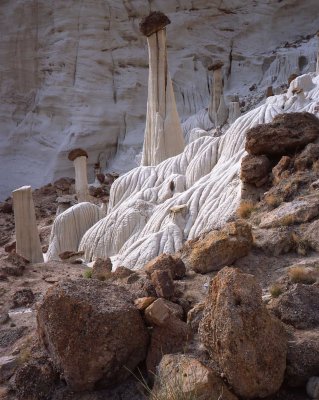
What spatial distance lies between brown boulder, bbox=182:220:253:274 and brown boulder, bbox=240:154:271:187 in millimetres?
2736

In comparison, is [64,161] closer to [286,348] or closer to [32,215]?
[32,215]

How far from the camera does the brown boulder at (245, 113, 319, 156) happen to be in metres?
8.28

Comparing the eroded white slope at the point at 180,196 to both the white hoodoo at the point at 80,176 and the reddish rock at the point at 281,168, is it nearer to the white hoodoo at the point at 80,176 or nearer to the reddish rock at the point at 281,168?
the reddish rock at the point at 281,168

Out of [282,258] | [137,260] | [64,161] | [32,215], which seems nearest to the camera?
[282,258]

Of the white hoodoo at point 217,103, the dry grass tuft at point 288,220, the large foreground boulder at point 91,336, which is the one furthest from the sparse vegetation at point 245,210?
the white hoodoo at point 217,103

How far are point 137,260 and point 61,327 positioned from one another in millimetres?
5030

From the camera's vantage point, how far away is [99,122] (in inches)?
1249

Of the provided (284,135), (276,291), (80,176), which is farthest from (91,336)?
(80,176)

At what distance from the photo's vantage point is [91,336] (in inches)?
161

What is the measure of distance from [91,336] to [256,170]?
16.7 feet

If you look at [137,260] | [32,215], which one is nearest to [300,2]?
[32,215]

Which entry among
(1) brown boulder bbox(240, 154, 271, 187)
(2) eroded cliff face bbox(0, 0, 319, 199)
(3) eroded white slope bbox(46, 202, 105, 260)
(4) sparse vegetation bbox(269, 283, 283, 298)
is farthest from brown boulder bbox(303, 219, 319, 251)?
(2) eroded cliff face bbox(0, 0, 319, 199)

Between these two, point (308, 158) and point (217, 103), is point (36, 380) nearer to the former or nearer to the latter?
point (308, 158)

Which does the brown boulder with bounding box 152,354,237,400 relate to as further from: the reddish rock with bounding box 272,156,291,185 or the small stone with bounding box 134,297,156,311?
the reddish rock with bounding box 272,156,291,185
